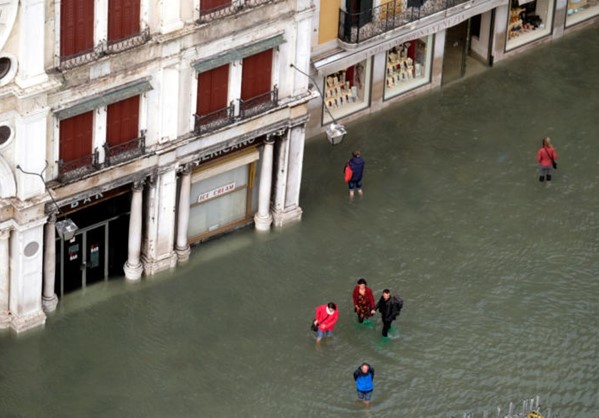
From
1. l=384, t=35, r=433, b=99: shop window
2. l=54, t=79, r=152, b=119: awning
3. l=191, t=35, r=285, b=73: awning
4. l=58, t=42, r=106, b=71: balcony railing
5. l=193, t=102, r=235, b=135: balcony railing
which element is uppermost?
l=58, t=42, r=106, b=71: balcony railing

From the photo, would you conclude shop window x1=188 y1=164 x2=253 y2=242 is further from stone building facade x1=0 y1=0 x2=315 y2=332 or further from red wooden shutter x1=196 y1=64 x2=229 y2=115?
red wooden shutter x1=196 y1=64 x2=229 y2=115

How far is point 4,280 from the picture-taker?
6794 cm

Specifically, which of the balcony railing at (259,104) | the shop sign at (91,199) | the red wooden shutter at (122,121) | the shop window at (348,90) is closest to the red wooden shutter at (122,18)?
the red wooden shutter at (122,121)

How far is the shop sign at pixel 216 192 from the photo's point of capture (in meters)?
72.2

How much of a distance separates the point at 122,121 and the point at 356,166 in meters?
10.5

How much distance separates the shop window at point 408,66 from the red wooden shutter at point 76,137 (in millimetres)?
16870

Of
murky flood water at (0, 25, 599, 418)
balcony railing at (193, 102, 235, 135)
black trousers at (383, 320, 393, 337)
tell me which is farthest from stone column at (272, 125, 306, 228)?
black trousers at (383, 320, 393, 337)

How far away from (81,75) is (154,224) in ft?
23.7

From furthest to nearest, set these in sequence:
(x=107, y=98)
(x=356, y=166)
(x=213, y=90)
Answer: (x=356, y=166) < (x=213, y=90) < (x=107, y=98)

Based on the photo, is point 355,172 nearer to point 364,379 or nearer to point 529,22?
point 364,379

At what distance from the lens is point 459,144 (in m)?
79.2

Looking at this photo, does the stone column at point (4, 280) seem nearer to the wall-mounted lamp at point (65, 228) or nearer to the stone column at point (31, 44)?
the wall-mounted lamp at point (65, 228)

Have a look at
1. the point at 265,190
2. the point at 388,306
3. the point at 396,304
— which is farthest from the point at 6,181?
the point at 396,304

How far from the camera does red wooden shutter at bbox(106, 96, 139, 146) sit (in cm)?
6706
